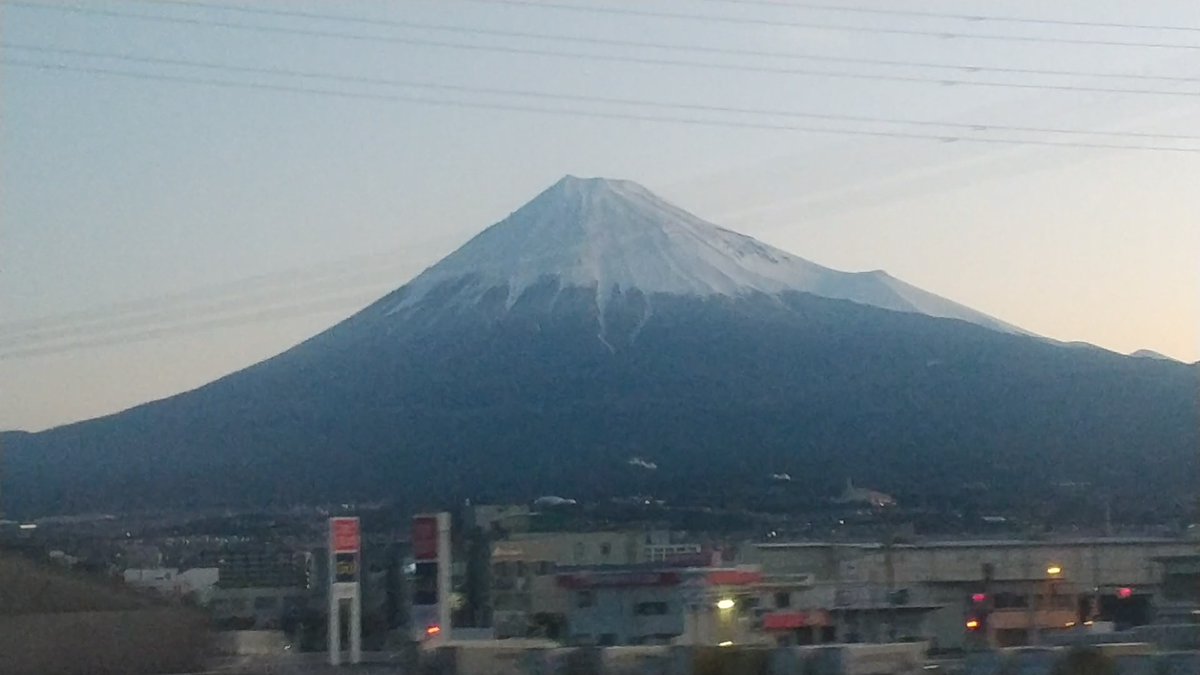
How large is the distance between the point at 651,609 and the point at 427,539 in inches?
151

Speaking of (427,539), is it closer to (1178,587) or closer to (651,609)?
(651,609)

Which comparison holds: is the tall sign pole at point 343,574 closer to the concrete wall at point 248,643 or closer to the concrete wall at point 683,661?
the concrete wall at point 248,643

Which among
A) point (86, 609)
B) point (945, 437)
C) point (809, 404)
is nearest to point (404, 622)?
point (86, 609)

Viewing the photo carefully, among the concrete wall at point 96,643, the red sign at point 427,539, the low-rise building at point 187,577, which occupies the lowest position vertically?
the concrete wall at point 96,643

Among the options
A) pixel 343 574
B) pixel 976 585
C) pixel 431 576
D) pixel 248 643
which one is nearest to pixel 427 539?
pixel 431 576

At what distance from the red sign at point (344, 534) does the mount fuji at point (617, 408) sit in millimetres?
19268

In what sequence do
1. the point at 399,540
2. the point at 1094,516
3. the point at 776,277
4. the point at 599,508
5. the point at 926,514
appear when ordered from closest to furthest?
the point at 399,540, the point at 1094,516, the point at 926,514, the point at 599,508, the point at 776,277

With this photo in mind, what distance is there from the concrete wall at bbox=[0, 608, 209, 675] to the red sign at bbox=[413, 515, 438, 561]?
11.5m

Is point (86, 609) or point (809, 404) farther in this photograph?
point (809, 404)

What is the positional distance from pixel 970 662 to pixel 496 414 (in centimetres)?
6182

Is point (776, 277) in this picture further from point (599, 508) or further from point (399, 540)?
point (399, 540)

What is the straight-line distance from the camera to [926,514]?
5166 centimetres

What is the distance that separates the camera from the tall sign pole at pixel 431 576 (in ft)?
81.1

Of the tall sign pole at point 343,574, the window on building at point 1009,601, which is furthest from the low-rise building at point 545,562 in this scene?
the window on building at point 1009,601
